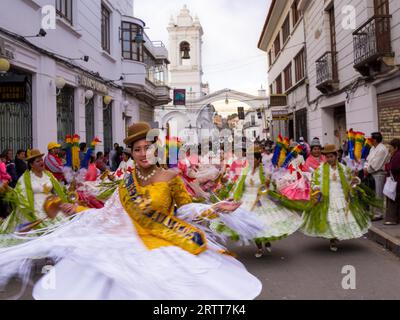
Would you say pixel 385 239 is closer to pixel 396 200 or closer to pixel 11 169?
pixel 396 200

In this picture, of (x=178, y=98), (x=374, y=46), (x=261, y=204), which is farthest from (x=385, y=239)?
(x=178, y=98)

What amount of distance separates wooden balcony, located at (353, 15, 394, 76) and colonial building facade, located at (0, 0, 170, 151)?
8826mm

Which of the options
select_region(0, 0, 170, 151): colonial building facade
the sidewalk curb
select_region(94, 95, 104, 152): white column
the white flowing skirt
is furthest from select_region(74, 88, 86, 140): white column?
the white flowing skirt

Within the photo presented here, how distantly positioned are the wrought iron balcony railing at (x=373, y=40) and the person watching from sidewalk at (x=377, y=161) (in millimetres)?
3292

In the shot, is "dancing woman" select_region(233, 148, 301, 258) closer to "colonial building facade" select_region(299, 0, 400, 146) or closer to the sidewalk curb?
the sidewalk curb

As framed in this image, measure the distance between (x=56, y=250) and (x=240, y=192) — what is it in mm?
4261

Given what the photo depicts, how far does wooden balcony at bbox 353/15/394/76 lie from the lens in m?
11.5

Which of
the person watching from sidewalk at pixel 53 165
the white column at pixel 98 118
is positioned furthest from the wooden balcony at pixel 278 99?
the person watching from sidewalk at pixel 53 165

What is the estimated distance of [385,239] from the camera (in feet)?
23.2

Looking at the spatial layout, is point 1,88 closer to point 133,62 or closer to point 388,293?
point 388,293

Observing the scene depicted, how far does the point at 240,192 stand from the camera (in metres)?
6.71

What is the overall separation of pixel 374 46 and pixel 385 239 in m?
6.90

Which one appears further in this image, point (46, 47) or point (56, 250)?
point (46, 47)
